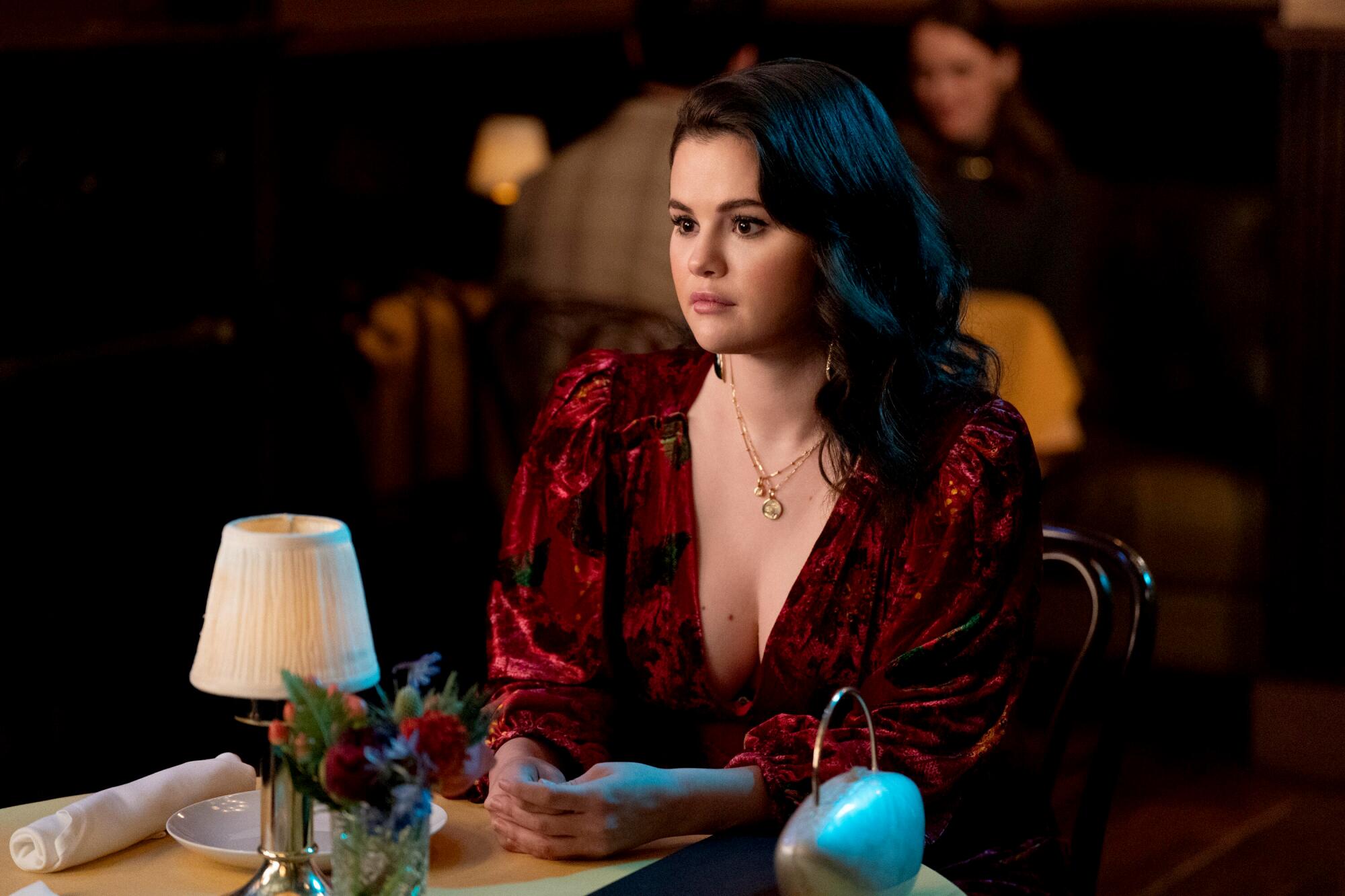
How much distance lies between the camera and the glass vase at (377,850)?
3.77ft

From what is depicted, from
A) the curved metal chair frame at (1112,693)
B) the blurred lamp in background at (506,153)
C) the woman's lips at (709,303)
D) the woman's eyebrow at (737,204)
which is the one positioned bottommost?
the curved metal chair frame at (1112,693)

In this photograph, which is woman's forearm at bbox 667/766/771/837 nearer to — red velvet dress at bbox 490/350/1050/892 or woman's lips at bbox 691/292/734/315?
red velvet dress at bbox 490/350/1050/892

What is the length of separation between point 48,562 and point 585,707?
2.02m

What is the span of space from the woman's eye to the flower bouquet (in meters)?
0.66

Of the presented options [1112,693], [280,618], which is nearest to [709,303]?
[280,618]

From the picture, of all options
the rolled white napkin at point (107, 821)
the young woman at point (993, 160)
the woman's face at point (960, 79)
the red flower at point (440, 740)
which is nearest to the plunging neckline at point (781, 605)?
the rolled white napkin at point (107, 821)

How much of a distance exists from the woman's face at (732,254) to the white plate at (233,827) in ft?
1.86

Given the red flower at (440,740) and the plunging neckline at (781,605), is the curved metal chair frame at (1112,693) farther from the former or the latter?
the red flower at (440,740)

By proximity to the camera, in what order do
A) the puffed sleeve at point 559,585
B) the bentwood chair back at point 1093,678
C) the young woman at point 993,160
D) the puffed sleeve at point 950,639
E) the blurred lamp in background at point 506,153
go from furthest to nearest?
the blurred lamp in background at point 506,153, the young woman at point 993,160, the bentwood chair back at point 1093,678, the puffed sleeve at point 559,585, the puffed sleeve at point 950,639

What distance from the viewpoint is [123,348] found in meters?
3.66

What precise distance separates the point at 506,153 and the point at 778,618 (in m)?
3.29

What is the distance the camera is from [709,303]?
5.50 feet

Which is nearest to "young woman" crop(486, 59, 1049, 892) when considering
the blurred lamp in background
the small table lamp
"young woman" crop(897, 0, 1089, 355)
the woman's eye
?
the woman's eye

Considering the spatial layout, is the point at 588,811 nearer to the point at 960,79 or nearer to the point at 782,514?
the point at 782,514
